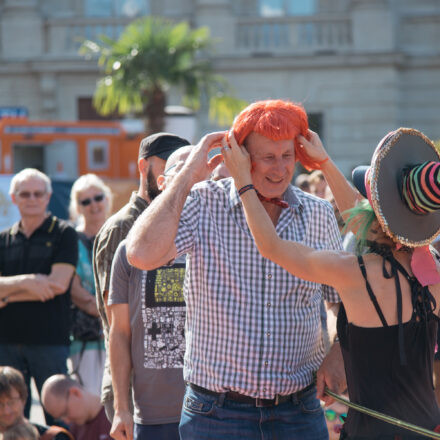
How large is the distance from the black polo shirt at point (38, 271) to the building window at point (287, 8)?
63.5 ft

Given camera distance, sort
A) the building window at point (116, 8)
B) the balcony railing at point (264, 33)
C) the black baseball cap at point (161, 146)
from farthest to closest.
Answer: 1. the building window at point (116, 8)
2. the balcony railing at point (264, 33)
3. the black baseball cap at point (161, 146)

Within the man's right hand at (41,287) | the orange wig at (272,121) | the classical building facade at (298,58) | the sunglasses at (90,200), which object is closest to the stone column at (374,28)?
the classical building facade at (298,58)

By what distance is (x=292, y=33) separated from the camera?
2409 centimetres

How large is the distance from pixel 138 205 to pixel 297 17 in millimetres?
20936

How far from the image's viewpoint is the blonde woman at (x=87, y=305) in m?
6.25

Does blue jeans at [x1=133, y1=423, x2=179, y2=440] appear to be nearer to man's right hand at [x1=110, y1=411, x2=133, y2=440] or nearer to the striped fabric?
man's right hand at [x1=110, y1=411, x2=133, y2=440]

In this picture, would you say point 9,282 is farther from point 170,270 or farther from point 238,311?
point 238,311

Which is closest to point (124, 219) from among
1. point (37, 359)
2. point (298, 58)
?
point (37, 359)

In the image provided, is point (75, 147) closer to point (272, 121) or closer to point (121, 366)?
point (121, 366)

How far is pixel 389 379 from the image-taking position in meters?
2.94

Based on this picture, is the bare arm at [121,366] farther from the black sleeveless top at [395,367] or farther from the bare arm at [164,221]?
the black sleeveless top at [395,367]

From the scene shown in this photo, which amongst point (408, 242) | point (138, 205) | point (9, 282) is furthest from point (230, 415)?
point (9, 282)

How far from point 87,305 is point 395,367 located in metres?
3.79

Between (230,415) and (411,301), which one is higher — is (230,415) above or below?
below
